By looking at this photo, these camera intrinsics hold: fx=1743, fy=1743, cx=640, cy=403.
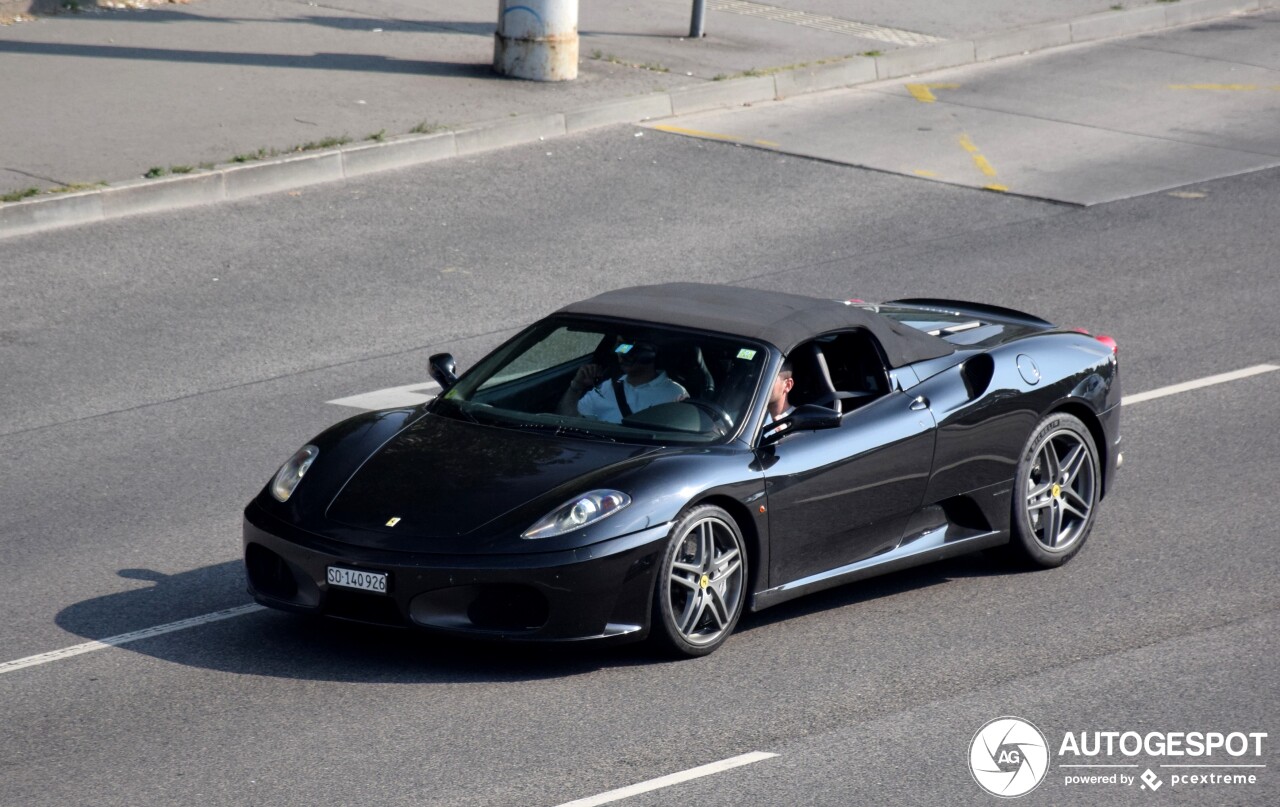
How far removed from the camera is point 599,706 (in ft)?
20.8

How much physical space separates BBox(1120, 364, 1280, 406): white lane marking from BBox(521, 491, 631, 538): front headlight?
4780 mm

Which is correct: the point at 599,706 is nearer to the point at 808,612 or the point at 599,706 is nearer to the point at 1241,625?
the point at 808,612

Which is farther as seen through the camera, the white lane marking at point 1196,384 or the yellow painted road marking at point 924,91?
the yellow painted road marking at point 924,91

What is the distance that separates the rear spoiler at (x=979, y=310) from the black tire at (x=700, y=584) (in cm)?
258

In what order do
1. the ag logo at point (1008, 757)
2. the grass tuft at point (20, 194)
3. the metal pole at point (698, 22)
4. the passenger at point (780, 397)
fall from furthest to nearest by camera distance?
the metal pole at point (698, 22) < the grass tuft at point (20, 194) < the passenger at point (780, 397) < the ag logo at point (1008, 757)

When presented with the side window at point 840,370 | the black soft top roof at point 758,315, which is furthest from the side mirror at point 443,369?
the side window at point 840,370

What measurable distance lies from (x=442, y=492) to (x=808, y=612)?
1.74 metres

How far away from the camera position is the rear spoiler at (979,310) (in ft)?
29.0

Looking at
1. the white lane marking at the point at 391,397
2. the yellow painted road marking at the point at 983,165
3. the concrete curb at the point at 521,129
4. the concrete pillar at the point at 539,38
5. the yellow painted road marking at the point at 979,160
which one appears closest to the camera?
the white lane marking at the point at 391,397

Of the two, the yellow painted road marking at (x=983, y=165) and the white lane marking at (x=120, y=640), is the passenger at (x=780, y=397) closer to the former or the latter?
the white lane marking at (x=120, y=640)

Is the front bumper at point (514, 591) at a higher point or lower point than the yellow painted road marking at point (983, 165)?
lower

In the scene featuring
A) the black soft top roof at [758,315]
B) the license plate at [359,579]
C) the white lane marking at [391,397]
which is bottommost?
the white lane marking at [391,397]

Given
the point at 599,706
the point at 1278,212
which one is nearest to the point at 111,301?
the point at 599,706

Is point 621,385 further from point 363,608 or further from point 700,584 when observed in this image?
point 363,608
